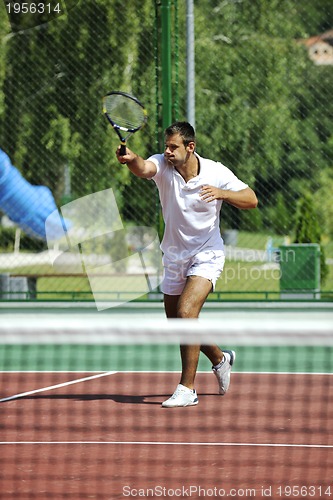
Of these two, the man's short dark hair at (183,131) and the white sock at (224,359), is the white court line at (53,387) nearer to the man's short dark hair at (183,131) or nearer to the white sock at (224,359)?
the white sock at (224,359)

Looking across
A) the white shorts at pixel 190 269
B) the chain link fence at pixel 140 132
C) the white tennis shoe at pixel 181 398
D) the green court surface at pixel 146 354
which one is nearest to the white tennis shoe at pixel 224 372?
the green court surface at pixel 146 354

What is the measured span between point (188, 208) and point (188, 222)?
0.08 m

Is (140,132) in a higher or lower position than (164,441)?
higher

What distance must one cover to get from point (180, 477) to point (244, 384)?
8.33ft

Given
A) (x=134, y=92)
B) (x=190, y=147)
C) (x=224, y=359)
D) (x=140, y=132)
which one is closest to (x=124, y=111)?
(x=190, y=147)

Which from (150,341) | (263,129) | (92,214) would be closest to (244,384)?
(150,341)

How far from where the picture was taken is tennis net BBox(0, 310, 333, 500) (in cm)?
365

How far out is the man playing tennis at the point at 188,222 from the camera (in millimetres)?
6051

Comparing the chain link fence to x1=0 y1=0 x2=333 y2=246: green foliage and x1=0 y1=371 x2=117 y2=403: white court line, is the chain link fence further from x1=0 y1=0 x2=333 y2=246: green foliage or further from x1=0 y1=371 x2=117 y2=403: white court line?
x1=0 y1=371 x2=117 y2=403: white court line

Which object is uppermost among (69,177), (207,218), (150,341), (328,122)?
(328,122)

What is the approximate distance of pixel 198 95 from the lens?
13.1m

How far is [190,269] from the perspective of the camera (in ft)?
20.4

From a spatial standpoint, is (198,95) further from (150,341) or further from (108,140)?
(150,341)

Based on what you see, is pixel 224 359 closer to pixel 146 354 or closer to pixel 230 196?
pixel 230 196
